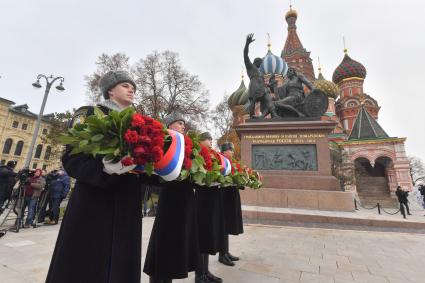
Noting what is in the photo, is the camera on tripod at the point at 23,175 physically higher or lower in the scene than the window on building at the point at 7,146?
lower

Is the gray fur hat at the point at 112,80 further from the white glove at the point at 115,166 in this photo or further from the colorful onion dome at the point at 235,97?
the colorful onion dome at the point at 235,97

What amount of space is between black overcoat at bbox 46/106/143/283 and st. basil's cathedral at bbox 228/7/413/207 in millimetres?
26576

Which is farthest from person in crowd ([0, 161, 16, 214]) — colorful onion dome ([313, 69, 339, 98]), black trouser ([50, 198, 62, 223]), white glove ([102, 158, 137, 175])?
colorful onion dome ([313, 69, 339, 98])

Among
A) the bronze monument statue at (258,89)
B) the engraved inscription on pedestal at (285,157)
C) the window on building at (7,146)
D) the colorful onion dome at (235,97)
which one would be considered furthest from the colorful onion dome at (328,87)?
the window on building at (7,146)

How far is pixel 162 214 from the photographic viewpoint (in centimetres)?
235

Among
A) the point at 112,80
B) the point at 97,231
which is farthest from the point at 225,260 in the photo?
the point at 112,80

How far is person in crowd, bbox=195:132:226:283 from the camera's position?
2.89 meters

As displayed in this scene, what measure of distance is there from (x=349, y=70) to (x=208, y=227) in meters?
56.4

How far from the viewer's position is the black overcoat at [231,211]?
394 centimetres

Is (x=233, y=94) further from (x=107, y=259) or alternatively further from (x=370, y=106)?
(x=107, y=259)

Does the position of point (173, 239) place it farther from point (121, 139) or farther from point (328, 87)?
point (328, 87)

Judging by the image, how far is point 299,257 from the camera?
4.16 meters

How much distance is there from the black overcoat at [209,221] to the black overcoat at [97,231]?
1.33 m

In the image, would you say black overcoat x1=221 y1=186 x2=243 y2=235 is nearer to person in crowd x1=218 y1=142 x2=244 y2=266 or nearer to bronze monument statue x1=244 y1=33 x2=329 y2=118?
person in crowd x1=218 y1=142 x2=244 y2=266
